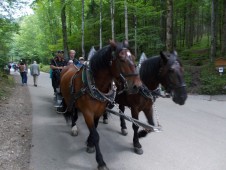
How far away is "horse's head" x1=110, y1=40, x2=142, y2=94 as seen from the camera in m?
4.63

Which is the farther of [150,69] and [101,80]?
[150,69]

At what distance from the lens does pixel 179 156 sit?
5.81 m

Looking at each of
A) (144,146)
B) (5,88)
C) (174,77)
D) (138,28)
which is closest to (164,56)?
(174,77)

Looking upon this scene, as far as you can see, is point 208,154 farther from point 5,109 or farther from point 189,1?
point 189,1

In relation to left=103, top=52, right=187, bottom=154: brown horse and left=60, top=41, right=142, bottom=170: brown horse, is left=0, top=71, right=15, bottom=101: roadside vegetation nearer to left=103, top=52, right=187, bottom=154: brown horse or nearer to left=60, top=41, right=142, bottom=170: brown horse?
left=60, top=41, right=142, bottom=170: brown horse

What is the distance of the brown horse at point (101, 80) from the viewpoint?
186 inches

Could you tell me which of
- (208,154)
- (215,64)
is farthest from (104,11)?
(208,154)

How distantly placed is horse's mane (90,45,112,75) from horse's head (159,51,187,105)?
974 mm

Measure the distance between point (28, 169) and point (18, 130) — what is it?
2.88 meters

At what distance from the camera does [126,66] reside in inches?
185

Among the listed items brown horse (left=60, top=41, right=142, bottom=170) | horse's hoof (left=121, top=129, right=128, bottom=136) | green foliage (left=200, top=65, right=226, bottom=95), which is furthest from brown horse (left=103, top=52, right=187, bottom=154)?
green foliage (left=200, top=65, right=226, bottom=95)

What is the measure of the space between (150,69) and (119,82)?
0.90 m

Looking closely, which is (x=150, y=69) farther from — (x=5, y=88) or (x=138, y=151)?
(x=5, y=88)

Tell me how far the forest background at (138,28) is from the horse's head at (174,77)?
2.06ft
